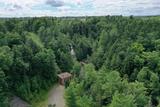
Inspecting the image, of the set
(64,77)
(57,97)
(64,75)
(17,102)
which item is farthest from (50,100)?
(64,75)

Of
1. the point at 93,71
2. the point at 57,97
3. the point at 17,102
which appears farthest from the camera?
the point at 57,97

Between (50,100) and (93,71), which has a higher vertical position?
(93,71)

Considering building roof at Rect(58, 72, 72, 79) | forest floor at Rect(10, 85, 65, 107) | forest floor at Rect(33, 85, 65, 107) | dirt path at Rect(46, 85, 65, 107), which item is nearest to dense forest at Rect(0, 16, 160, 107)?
building roof at Rect(58, 72, 72, 79)

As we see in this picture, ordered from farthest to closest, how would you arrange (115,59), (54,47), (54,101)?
1. (54,47)
2. (115,59)
3. (54,101)

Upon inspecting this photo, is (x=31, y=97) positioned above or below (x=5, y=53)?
below

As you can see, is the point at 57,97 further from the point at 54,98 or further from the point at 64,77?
the point at 64,77

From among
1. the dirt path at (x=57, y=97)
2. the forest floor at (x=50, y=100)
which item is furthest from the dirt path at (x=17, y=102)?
the dirt path at (x=57, y=97)

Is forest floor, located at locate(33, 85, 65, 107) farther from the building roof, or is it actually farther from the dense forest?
the building roof

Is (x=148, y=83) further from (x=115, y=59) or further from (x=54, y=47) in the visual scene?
(x=54, y=47)

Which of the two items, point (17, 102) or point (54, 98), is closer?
point (17, 102)

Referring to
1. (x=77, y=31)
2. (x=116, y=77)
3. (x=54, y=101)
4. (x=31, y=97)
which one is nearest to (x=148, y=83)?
(x=116, y=77)
